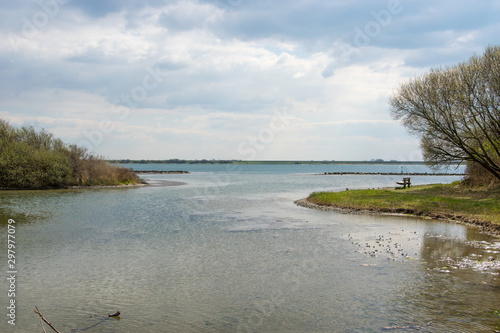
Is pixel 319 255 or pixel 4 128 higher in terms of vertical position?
pixel 4 128

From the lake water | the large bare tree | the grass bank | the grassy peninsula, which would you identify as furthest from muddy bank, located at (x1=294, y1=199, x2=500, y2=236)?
the grassy peninsula

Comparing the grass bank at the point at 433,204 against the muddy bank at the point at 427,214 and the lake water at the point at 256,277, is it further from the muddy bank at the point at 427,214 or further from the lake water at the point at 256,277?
the lake water at the point at 256,277

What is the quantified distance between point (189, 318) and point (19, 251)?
12.7 m

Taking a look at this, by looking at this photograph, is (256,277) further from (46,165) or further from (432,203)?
(46,165)

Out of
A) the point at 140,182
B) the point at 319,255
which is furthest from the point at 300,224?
the point at 140,182

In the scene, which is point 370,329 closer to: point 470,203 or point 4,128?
point 470,203

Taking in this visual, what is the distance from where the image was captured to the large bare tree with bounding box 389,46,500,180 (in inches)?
1375

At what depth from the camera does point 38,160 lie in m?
62.7

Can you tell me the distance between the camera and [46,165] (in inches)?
2488

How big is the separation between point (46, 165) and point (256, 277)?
195 ft

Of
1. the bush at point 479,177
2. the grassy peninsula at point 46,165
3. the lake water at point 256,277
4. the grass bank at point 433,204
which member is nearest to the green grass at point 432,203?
the grass bank at point 433,204

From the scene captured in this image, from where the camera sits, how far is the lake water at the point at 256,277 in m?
10.7

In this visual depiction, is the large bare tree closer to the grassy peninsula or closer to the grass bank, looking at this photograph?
the grass bank

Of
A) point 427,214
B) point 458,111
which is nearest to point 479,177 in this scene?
point 458,111
